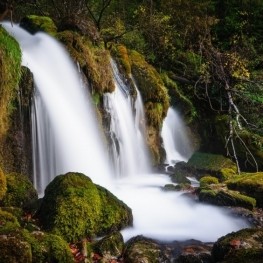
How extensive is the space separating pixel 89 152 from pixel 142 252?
4.78 m

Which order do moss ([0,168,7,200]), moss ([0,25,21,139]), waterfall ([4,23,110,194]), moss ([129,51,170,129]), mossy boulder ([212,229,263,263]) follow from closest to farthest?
mossy boulder ([212,229,263,263]) < moss ([0,168,7,200]) < moss ([0,25,21,139]) < waterfall ([4,23,110,194]) < moss ([129,51,170,129])

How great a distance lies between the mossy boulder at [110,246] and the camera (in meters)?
4.93

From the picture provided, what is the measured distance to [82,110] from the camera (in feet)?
32.0

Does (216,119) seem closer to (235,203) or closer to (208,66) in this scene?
(208,66)

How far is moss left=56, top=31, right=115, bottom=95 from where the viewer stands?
412 inches

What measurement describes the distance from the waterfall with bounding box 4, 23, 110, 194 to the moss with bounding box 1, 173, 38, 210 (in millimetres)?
1585

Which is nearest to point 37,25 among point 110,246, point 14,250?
point 110,246

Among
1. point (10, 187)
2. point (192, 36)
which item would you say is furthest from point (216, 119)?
point (10, 187)

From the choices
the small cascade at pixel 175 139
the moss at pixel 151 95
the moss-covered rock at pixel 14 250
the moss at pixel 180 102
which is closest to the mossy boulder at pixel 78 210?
the moss-covered rock at pixel 14 250

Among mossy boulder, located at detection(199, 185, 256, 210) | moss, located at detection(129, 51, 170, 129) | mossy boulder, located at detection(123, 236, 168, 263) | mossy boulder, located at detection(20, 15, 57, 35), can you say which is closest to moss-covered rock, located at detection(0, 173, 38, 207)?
mossy boulder, located at detection(123, 236, 168, 263)

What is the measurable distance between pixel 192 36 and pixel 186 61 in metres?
1.64

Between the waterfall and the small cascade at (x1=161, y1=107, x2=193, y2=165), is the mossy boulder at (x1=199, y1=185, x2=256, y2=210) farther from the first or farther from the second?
the small cascade at (x1=161, y1=107, x2=193, y2=165)

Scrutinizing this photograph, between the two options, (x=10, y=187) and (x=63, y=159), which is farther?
(x=63, y=159)

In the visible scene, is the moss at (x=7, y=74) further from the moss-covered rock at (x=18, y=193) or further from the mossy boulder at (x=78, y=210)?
the mossy boulder at (x=78, y=210)
